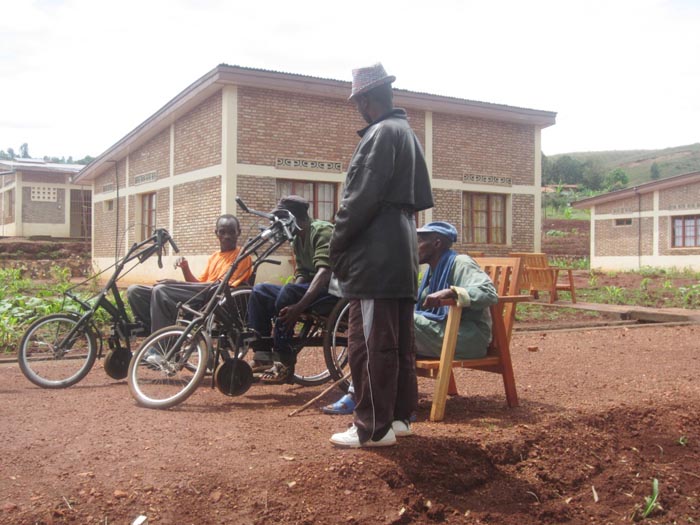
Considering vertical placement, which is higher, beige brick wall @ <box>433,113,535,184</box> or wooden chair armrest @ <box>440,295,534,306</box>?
beige brick wall @ <box>433,113,535,184</box>

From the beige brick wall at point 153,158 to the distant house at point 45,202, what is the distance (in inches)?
385

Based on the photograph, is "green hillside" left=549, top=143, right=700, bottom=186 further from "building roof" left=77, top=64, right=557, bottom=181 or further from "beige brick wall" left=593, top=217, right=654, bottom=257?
"building roof" left=77, top=64, right=557, bottom=181

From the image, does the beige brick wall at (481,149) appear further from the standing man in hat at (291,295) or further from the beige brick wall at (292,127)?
the standing man in hat at (291,295)

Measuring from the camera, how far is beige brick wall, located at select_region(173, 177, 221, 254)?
647 inches

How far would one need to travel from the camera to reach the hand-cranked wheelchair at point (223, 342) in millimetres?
4734

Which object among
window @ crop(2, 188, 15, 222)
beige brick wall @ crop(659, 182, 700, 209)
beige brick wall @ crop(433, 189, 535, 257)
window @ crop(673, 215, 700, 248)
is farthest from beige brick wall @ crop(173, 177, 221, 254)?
window @ crop(673, 215, 700, 248)

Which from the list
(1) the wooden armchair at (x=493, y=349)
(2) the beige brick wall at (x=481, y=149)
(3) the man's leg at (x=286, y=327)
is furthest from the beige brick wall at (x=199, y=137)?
(1) the wooden armchair at (x=493, y=349)

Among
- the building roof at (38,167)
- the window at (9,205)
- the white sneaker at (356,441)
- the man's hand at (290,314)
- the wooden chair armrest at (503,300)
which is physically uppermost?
the building roof at (38,167)

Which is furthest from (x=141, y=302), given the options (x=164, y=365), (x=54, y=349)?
(x=164, y=365)

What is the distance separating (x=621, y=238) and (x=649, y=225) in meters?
1.58

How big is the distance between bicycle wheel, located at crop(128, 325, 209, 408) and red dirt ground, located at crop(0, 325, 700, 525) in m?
0.15

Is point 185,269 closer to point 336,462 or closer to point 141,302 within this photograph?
point 141,302

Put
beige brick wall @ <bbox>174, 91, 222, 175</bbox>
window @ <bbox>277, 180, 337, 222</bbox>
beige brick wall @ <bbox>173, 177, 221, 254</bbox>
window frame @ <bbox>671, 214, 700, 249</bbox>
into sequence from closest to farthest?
beige brick wall @ <bbox>174, 91, 222, 175</bbox>, beige brick wall @ <bbox>173, 177, 221, 254</bbox>, window @ <bbox>277, 180, 337, 222</bbox>, window frame @ <bbox>671, 214, 700, 249</bbox>

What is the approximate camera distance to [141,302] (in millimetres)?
5785
